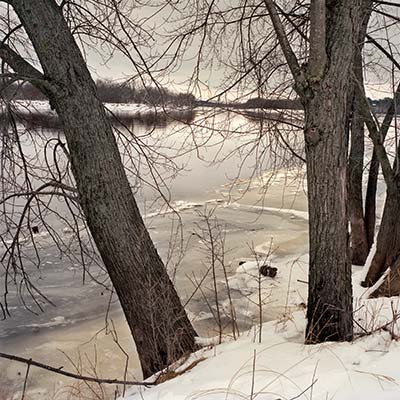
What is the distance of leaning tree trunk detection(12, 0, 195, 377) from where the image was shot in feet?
10.0

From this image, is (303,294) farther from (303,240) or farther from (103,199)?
(103,199)

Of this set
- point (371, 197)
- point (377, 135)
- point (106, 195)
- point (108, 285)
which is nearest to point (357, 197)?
point (371, 197)

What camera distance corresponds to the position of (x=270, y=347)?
263 centimetres

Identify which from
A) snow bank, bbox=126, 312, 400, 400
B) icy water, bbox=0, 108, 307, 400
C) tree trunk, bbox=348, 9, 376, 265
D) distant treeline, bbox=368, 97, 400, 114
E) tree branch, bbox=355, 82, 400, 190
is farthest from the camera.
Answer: tree trunk, bbox=348, 9, 376, 265

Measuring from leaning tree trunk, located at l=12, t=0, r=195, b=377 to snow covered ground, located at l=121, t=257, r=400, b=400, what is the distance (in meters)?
0.41

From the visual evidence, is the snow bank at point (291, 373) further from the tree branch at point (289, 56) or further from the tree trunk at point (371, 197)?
the tree trunk at point (371, 197)

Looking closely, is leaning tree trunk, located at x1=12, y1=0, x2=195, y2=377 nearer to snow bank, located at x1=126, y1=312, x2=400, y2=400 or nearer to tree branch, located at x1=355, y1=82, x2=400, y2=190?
snow bank, located at x1=126, y1=312, x2=400, y2=400

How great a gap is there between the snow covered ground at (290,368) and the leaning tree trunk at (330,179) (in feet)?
0.70

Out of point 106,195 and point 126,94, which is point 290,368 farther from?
point 126,94

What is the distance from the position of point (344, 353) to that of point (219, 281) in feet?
14.2

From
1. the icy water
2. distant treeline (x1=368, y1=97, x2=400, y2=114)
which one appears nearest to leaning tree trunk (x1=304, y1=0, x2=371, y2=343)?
the icy water

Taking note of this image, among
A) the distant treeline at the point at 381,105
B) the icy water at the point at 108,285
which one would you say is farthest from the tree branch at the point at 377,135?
the icy water at the point at 108,285

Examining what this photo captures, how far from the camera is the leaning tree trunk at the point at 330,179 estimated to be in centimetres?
257

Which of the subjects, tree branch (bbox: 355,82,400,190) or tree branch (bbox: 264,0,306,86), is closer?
tree branch (bbox: 264,0,306,86)
